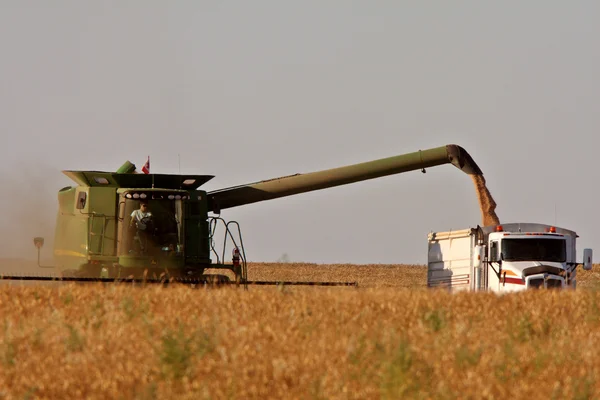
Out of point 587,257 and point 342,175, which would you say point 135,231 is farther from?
point 587,257

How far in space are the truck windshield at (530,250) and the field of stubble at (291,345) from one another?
10.2 metres

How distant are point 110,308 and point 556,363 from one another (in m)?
5.13

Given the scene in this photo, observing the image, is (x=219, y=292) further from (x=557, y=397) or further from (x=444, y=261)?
(x=444, y=261)

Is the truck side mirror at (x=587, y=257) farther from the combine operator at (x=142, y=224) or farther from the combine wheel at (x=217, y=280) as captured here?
the combine operator at (x=142, y=224)

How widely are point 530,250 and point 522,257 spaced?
251 millimetres

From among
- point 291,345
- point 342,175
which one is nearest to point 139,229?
point 342,175

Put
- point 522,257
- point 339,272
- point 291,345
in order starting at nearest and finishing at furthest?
point 291,345 < point 522,257 < point 339,272

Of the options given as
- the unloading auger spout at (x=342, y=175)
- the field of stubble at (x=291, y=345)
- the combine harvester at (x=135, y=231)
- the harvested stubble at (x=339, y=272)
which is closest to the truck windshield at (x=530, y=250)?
the unloading auger spout at (x=342, y=175)

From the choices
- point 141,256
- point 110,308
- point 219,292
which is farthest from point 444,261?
point 110,308

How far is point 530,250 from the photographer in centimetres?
2398

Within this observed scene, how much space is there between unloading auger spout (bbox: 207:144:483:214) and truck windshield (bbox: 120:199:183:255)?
3.65 m

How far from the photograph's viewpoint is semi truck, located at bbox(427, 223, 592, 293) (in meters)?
23.5

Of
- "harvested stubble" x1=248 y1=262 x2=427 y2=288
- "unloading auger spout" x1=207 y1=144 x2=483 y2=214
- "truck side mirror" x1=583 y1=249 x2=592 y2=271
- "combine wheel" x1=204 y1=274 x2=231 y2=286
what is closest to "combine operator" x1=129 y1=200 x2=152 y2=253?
"combine wheel" x1=204 y1=274 x2=231 y2=286

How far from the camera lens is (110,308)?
11773 mm
